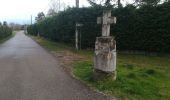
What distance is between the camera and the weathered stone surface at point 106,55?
30.3ft

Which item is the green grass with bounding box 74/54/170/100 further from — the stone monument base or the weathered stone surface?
the weathered stone surface

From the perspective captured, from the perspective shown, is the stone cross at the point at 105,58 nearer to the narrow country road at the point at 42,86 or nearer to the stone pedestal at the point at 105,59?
the stone pedestal at the point at 105,59

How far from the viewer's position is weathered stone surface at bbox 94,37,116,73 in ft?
30.3

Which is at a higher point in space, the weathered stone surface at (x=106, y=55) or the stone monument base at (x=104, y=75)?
the weathered stone surface at (x=106, y=55)

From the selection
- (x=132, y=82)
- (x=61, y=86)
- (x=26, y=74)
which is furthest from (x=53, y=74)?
(x=132, y=82)

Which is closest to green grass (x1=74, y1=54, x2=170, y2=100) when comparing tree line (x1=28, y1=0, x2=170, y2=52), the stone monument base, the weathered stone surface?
the stone monument base

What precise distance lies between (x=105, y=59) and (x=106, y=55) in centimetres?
12

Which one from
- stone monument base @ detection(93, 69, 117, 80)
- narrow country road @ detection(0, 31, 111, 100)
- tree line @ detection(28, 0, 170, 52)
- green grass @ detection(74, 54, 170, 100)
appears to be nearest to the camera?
narrow country road @ detection(0, 31, 111, 100)

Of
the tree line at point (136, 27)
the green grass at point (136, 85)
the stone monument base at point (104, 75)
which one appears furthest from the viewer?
the tree line at point (136, 27)

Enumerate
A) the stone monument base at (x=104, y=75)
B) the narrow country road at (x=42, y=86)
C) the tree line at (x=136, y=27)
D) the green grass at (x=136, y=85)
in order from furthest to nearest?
1. the tree line at (x=136, y=27)
2. the stone monument base at (x=104, y=75)
3. the green grass at (x=136, y=85)
4. the narrow country road at (x=42, y=86)

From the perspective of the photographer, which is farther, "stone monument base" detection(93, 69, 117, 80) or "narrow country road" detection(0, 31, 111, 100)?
"stone monument base" detection(93, 69, 117, 80)

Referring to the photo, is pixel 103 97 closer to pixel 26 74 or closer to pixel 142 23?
pixel 26 74

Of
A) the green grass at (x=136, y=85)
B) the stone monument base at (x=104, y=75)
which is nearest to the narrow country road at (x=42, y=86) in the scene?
the green grass at (x=136, y=85)

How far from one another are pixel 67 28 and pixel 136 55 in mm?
8865
